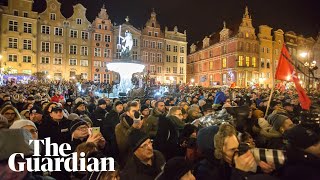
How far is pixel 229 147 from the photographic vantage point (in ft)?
11.0

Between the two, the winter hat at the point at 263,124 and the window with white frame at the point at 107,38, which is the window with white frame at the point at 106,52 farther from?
the winter hat at the point at 263,124

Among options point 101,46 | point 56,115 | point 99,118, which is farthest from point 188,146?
point 101,46

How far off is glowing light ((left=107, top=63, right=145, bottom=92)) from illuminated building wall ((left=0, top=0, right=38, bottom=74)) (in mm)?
25239

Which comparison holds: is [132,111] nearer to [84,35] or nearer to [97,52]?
[97,52]

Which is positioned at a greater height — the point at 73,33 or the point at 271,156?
the point at 73,33

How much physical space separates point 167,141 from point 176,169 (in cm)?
249

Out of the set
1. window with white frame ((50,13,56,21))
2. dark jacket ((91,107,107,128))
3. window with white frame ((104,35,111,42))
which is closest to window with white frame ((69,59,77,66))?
window with white frame ((104,35,111,42))

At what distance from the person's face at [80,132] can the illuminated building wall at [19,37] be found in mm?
43286

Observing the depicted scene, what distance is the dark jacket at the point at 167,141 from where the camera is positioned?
507 cm

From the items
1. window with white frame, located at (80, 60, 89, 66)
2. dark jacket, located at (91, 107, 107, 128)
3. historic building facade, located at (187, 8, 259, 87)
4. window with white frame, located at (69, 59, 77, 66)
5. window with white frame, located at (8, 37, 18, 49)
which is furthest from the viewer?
historic building facade, located at (187, 8, 259, 87)

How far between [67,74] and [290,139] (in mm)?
48356

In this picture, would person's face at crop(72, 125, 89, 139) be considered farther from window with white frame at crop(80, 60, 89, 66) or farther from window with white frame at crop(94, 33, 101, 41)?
window with white frame at crop(94, 33, 101, 41)

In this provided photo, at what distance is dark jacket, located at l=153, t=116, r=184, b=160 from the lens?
507 centimetres

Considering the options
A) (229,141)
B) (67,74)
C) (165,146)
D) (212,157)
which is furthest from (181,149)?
(67,74)
